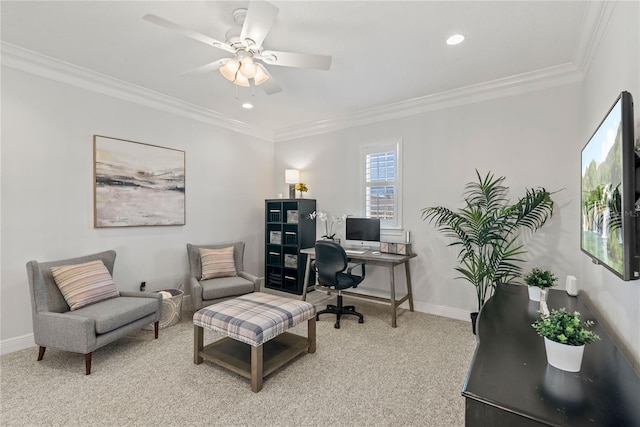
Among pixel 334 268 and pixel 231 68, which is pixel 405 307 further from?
pixel 231 68

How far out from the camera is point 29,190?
9.12 ft

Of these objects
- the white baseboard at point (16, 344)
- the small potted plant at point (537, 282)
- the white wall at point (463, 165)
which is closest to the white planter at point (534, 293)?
the small potted plant at point (537, 282)

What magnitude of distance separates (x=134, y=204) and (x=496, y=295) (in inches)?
150

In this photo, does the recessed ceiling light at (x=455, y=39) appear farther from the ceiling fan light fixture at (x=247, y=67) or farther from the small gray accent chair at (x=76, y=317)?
the small gray accent chair at (x=76, y=317)

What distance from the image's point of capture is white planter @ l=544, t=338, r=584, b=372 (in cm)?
114

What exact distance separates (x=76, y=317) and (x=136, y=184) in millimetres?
1671

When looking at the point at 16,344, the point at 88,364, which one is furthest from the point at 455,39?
the point at 16,344

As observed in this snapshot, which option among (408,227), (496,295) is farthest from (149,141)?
(496,295)

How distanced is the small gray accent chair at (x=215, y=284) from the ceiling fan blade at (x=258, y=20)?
2.60 meters

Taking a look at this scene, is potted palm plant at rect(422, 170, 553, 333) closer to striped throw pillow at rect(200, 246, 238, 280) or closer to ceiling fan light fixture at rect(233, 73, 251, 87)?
ceiling fan light fixture at rect(233, 73, 251, 87)

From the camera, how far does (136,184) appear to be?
354 cm

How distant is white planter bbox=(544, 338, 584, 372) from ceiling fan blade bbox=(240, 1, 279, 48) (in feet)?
7.07

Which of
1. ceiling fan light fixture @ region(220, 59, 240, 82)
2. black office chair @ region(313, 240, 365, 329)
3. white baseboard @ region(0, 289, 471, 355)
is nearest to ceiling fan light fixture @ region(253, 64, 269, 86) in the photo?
ceiling fan light fixture @ region(220, 59, 240, 82)

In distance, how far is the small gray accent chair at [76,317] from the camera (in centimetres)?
235
